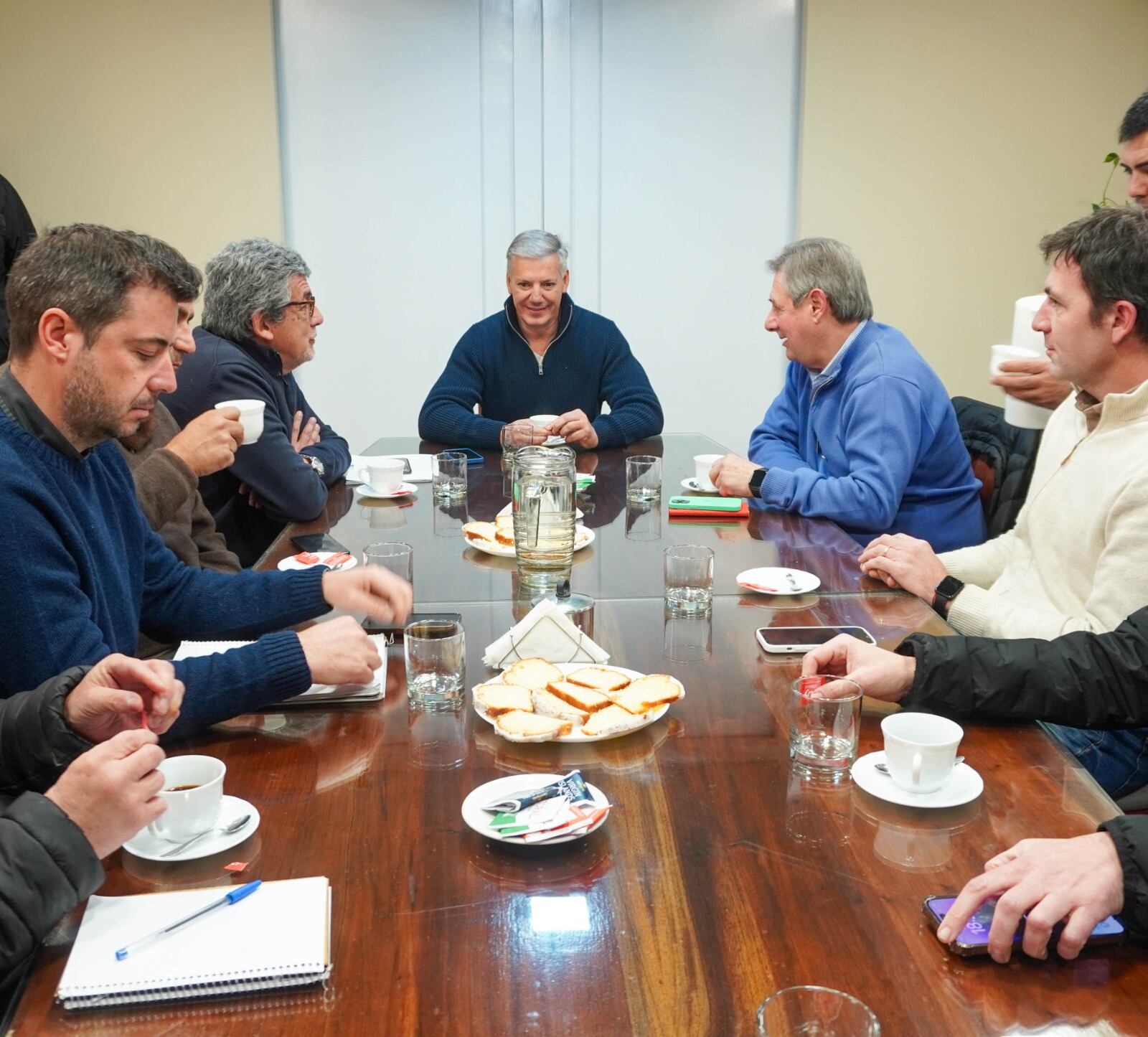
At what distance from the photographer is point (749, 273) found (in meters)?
5.22

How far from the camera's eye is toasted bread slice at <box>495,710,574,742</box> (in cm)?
137

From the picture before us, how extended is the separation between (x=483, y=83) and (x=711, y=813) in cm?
435

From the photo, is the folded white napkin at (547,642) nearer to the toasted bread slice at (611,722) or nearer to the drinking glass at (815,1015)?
the toasted bread slice at (611,722)

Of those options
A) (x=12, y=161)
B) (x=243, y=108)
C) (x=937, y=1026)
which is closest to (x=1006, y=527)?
(x=937, y=1026)

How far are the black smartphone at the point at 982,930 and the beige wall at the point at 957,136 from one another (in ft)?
14.4

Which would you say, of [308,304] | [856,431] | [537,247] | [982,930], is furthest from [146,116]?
[982,930]

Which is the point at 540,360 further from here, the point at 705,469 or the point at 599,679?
the point at 599,679

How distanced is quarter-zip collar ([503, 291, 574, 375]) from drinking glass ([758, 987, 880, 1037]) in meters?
3.14

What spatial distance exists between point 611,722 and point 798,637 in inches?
17.9

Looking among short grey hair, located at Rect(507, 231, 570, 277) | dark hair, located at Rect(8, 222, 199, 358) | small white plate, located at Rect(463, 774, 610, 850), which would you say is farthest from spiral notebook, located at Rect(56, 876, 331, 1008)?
short grey hair, located at Rect(507, 231, 570, 277)

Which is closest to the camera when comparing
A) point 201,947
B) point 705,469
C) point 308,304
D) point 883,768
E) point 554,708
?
point 201,947

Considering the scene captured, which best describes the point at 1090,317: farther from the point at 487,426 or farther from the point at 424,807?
the point at 487,426

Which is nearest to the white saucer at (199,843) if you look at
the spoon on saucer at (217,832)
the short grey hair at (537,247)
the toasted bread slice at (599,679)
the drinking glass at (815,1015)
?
the spoon on saucer at (217,832)

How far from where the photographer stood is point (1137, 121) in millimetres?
2783
